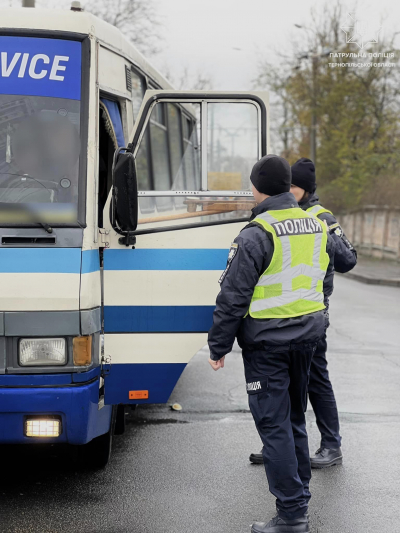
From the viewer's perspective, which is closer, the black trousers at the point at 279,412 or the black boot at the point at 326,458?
the black trousers at the point at 279,412

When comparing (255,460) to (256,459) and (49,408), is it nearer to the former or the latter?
(256,459)

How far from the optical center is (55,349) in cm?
372

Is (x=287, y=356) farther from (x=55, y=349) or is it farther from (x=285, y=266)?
(x=55, y=349)

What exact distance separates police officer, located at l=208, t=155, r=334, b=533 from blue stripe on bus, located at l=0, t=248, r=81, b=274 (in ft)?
2.60

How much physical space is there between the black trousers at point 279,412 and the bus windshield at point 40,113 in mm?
1434

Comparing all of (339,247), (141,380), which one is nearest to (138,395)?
(141,380)

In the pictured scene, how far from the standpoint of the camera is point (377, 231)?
27656 millimetres

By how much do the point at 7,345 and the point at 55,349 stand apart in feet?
0.80

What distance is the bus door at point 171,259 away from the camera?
411cm

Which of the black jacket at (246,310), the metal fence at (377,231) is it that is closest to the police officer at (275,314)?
the black jacket at (246,310)

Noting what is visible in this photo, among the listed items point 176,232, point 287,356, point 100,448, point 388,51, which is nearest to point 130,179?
point 176,232

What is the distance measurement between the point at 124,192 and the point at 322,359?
6.08 ft

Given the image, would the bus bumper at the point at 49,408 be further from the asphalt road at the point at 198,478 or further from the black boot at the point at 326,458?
the black boot at the point at 326,458

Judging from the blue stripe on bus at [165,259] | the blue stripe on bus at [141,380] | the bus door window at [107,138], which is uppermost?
the bus door window at [107,138]
